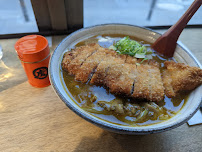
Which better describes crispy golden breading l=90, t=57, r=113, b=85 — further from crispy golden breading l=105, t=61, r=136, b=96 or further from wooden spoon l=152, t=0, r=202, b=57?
wooden spoon l=152, t=0, r=202, b=57

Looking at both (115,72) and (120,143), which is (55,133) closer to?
(120,143)

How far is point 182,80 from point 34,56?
1.13m

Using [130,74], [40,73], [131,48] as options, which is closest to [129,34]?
[131,48]

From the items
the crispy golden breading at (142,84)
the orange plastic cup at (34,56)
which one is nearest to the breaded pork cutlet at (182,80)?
the crispy golden breading at (142,84)

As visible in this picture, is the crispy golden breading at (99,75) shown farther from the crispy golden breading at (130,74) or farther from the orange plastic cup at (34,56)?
the orange plastic cup at (34,56)

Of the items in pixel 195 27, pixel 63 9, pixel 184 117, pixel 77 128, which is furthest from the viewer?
pixel 195 27

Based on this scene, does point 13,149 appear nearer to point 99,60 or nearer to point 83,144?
point 83,144

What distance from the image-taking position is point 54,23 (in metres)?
1.87

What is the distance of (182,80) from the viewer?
1229 mm

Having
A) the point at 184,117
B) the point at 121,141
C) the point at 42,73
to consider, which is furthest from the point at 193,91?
the point at 42,73

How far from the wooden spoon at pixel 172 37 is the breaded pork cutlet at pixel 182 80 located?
0.74ft

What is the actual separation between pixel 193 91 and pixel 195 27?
1.52 metres

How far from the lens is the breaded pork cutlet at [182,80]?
1203 mm

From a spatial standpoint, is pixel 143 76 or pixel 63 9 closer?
pixel 143 76
